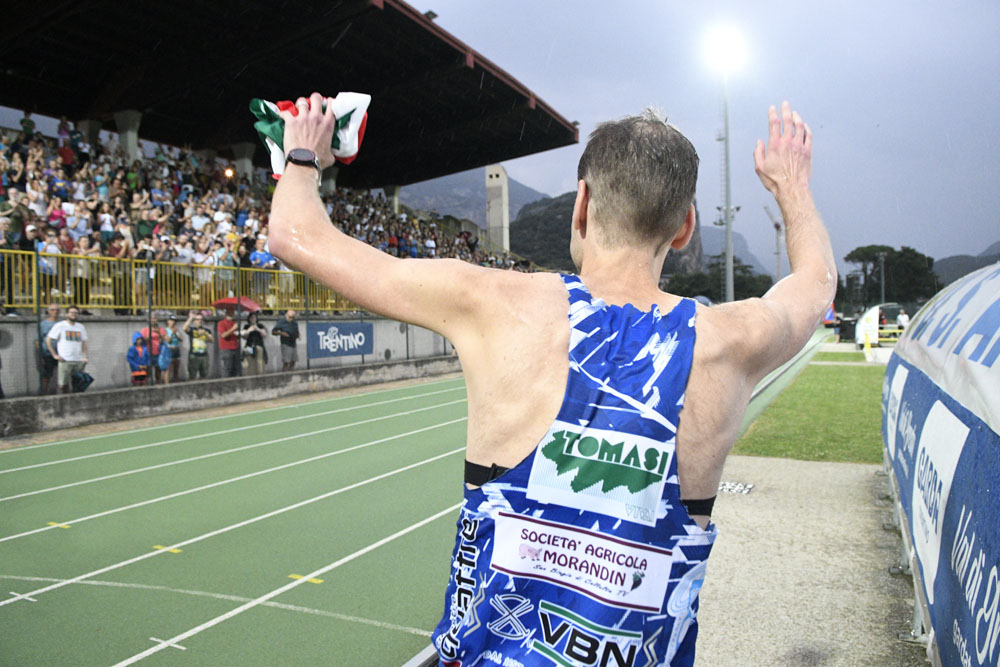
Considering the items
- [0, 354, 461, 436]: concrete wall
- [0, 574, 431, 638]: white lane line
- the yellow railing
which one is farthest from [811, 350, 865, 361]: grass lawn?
[0, 574, 431, 638]: white lane line

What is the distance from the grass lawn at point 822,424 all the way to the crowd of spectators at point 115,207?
9175 mm

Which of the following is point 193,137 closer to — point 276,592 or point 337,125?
point 276,592

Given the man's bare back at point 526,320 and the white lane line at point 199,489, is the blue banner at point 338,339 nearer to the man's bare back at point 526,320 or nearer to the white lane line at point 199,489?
the white lane line at point 199,489

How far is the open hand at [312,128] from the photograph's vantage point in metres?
1.59

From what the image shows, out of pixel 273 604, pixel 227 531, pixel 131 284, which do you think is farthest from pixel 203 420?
pixel 273 604

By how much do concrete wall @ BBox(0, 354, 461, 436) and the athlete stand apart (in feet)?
42.0

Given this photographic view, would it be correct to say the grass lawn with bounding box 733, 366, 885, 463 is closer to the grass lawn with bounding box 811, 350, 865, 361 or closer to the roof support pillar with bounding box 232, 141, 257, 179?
the grass lawn with bounding box 811, 350, 865, 361

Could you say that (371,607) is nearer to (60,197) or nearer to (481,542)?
(481,542)

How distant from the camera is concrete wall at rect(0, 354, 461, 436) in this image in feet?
38.9

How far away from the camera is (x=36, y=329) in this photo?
41.6 feet

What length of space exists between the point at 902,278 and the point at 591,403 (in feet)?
410

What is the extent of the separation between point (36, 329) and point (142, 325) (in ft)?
7.12

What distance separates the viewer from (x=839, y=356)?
29984 millimetres

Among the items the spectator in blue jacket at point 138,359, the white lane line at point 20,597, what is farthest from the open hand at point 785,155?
the spectator in blue jacket at point 138,359
